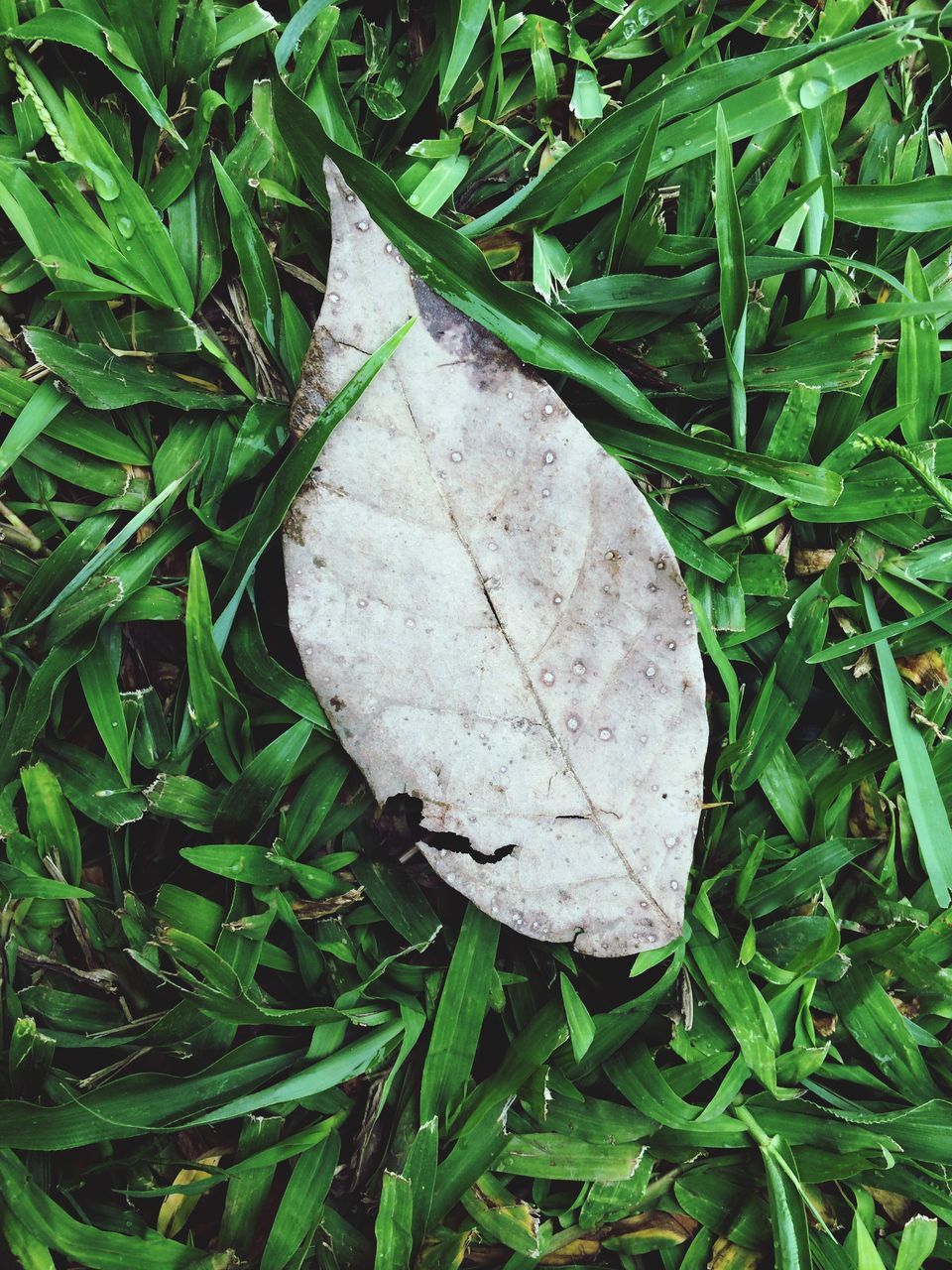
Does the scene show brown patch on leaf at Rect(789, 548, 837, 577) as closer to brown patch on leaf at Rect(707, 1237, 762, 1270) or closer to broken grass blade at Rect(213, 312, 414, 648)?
broken grass blade at Rect(213, 312, 414, 648)

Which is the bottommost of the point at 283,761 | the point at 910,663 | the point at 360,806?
the point at 910,663

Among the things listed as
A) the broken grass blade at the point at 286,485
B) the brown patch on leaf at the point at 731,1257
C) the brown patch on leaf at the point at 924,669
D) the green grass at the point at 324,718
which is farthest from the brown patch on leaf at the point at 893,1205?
the broken grass blade at the point at 286,485

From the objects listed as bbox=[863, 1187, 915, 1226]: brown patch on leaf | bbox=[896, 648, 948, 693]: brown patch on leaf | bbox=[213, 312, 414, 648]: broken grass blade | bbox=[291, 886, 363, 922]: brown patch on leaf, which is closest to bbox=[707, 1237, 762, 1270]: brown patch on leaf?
bbox=[863, 1187, 915, 1226]: brown patch on leaf

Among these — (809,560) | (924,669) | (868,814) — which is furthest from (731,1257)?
(809,560)

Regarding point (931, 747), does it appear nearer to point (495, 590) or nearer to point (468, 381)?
point (495, 590)

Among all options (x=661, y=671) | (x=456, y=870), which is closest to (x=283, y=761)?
(x=456, y=870)

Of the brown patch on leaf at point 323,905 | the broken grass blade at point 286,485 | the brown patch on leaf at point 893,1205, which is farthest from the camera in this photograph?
the brown patch on leaf at point 893,1205

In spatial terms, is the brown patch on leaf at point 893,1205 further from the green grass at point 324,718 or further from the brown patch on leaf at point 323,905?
the brown patch on leaf at point 323,905
